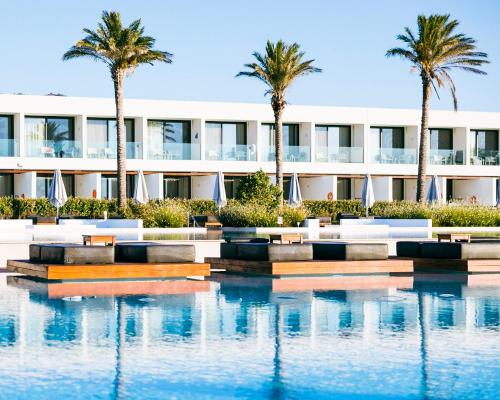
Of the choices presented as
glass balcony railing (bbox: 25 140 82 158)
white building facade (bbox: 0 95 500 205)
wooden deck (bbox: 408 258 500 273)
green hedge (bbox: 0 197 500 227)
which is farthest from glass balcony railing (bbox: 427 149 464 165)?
wooden deck (bbox: 408 258 500 273)

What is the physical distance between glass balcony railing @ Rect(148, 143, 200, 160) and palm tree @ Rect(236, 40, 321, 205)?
4846 mm

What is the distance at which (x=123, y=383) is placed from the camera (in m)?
8.48

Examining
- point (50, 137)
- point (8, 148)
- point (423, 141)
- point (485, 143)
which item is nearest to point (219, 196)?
point (423, 141)

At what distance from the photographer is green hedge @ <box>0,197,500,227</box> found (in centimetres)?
4038

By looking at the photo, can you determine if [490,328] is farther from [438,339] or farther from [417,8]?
[417,8]

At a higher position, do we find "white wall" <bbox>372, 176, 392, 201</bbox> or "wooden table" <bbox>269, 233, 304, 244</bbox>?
"white wall" <bbox>372, 176, 392, 201</bbox>

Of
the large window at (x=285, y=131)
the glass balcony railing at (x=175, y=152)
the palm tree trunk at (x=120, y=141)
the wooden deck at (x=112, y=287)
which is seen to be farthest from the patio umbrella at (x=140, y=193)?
the wooden deck at (x=112, y=287)

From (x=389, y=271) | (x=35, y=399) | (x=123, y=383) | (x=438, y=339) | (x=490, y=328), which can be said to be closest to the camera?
(x=35, y=399)

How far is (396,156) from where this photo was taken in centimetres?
5550

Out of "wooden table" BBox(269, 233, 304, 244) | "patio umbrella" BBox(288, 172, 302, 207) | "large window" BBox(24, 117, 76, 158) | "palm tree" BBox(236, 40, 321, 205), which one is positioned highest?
"palm tree" BBox(236, 40, 321, 205)

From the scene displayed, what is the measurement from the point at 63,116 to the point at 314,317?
4113 centimetres

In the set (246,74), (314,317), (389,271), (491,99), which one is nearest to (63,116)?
(246,74)

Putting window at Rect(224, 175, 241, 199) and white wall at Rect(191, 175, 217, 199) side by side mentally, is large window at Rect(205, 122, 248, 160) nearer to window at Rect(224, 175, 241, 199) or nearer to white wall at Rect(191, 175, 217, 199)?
window at Rect(224, 175, 241, 199)

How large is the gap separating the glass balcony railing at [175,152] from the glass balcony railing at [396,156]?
10665 mm
